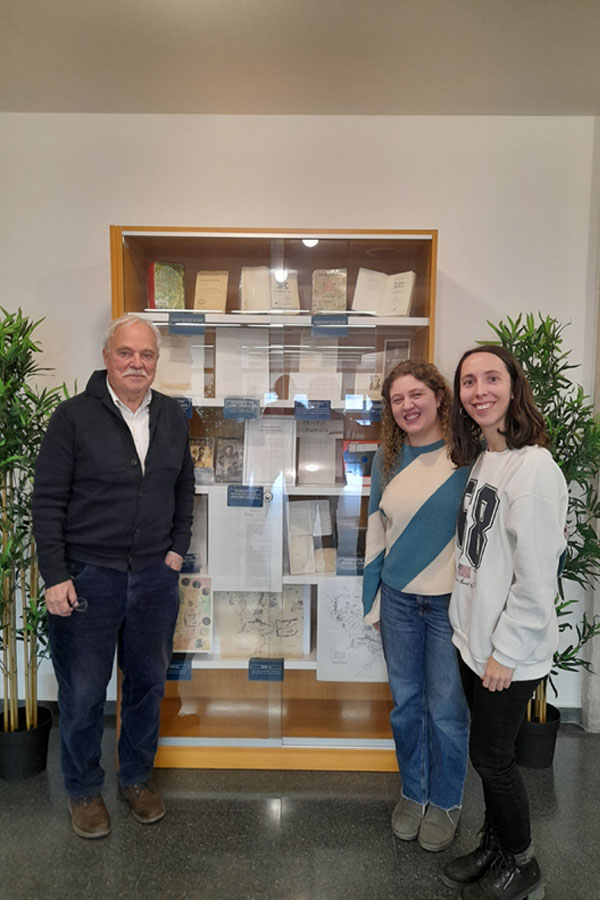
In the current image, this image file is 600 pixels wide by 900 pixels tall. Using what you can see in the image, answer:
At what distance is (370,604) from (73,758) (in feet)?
4.20

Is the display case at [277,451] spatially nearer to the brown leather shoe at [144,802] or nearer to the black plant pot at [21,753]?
the brown leather shoe at [144,802]

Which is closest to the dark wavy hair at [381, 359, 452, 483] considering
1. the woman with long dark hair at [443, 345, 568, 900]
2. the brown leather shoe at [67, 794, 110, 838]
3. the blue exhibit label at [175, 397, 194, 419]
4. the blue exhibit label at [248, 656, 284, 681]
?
the woman with long dark hair at [443, 345, 568, 900]

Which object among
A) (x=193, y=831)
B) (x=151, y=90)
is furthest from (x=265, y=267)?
(x=193, y=831)

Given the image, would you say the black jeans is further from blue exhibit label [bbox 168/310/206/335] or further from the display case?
blue exhibit label [bbox 168/310/206/335]

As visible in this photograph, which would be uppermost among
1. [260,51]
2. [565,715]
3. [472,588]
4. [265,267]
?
[260,51]

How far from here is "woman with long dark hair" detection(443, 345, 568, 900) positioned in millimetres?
1579

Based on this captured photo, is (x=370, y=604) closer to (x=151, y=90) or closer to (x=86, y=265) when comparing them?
(x=86, y=265)

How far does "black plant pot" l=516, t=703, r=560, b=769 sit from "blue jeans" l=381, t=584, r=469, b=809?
0.68 m

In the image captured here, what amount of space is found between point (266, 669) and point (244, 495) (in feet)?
2.75

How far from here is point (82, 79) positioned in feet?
8.82

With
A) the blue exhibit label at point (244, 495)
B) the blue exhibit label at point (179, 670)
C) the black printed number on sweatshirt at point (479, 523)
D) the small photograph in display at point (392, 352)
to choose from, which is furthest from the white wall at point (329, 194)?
the blue exhibit label at point (179, 670)

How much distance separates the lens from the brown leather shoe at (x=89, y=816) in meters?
2.17

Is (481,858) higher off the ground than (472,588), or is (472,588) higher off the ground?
(472,588)

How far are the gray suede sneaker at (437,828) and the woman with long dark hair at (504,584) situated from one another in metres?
0.18
